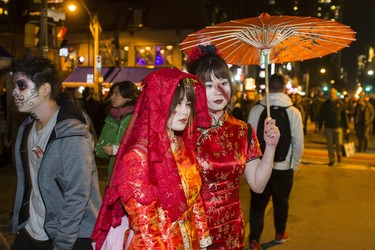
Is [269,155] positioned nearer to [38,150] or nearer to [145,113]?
[145,113]

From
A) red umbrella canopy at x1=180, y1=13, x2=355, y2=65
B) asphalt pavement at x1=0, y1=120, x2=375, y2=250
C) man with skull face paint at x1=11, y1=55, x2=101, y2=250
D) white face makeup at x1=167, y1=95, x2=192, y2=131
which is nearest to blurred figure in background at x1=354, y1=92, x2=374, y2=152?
asphalt pavement at x1=0, y1=120, x2=375, y2=250

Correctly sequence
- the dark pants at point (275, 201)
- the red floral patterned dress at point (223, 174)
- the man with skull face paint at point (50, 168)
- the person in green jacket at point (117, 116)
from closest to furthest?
the man with skull face paint at point (50, 168), the red floral patterned dress at point (223, 174), the person in green jacket at point (117, 116), the dark pants at point (275, 201)

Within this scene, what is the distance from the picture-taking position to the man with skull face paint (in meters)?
2.82

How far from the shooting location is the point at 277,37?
347 centimetres

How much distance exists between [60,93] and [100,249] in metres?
1.29

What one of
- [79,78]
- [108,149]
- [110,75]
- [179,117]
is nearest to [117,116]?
[108,149]

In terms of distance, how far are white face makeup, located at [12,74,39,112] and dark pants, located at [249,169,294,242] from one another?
3.24m

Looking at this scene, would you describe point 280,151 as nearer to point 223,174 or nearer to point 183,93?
point 223,174

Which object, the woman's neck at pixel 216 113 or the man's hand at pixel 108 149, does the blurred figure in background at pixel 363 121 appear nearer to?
the man's hand at pixel 108 149

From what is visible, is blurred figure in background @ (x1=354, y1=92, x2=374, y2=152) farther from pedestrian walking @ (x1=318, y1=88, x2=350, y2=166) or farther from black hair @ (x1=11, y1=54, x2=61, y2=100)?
black hair @ (x1=11, y1=54, x2=61, y2=100)

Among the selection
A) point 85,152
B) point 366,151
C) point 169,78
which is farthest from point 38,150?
point 366,151

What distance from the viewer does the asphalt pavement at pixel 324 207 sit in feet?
20.4

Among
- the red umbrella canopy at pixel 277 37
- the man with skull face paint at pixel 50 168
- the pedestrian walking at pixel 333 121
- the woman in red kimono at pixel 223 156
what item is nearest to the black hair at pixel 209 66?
the woman in red kimono at pixel 223 156

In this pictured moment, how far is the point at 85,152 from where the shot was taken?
2.90 m
